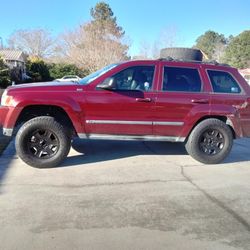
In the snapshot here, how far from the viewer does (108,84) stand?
634cm

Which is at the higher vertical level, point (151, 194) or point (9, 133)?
point (9, 133)

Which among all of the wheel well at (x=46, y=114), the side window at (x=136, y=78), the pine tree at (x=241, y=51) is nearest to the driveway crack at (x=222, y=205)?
the side window at (x=136, y=78)

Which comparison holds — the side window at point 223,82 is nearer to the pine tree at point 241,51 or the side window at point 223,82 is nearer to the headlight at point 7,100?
the headlight at point 7,100

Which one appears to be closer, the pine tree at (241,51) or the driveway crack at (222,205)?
the driveway crack at (222,205)

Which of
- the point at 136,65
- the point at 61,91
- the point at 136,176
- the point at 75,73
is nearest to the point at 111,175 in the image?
the point at 136,176

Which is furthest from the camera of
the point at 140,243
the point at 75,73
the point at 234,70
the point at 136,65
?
the point at 75,73

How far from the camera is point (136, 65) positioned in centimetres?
669

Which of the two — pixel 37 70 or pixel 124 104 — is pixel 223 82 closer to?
pixel 124 104

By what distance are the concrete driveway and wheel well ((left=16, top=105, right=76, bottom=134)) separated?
0.69 m

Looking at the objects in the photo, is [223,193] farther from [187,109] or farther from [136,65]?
[136,65]

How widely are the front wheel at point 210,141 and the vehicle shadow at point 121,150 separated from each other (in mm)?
312

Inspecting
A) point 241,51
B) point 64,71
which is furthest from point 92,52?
point 241,51

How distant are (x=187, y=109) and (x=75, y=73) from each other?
39030mm

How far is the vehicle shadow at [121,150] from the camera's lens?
22.5 feet
